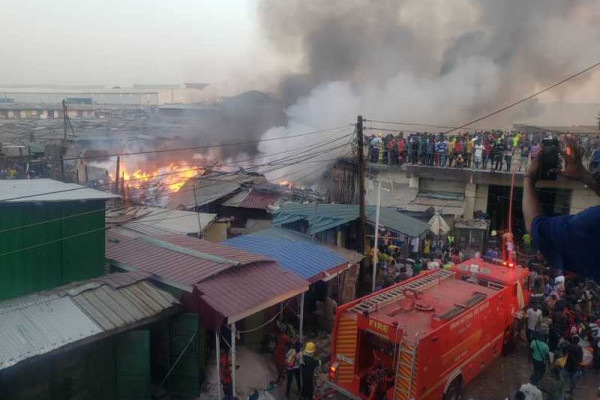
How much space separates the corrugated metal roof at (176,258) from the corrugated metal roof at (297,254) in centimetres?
121

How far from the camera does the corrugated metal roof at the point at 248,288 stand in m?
7.84

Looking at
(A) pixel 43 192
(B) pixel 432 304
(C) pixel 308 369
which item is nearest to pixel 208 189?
(A) pixel 43 192

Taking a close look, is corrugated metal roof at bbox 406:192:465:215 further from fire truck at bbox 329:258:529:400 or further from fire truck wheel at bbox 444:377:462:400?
fire truck wheel at bbox 444:377:462:400

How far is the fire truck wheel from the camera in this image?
27.0 feet

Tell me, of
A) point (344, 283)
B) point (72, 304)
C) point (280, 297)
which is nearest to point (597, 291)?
point (344, 283)

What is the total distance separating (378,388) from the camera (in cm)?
802

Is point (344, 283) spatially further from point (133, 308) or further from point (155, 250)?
point (133, 308)

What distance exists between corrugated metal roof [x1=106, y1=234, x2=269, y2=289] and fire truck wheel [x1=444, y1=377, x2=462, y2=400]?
419cm

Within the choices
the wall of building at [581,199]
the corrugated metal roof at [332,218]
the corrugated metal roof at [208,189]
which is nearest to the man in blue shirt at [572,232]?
the corrugated metal roof at [332,218]

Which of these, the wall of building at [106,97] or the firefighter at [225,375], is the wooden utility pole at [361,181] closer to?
the firefighter at [225,375]

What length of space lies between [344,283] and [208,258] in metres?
4.61

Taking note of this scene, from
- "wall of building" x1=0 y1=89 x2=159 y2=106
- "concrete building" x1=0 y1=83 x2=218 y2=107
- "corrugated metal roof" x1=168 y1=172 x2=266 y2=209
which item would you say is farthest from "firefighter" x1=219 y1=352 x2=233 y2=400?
"wall of building" x1=0 y1=89 x2=159 y2=106

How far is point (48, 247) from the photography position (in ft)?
25.5

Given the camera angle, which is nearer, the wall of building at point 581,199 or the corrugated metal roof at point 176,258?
the corrugated metal roof at point 176,258
